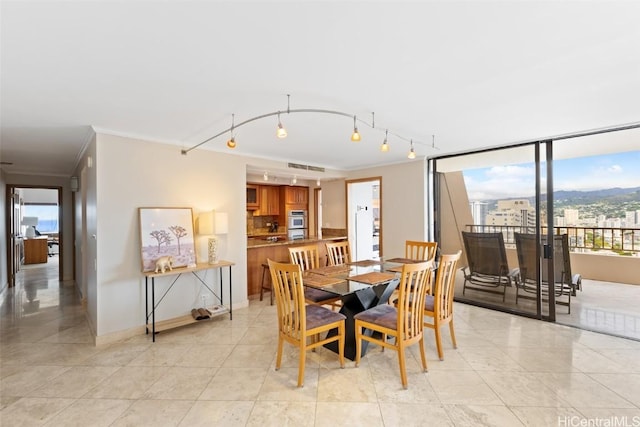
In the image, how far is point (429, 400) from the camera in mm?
2238

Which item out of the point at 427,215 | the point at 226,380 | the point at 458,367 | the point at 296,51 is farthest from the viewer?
the point at 427,215

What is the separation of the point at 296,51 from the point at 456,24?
88 cm

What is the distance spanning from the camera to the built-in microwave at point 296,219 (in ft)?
25.1

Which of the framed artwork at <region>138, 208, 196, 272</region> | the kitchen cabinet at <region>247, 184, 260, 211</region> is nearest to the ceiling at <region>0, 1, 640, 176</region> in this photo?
the framed artwork at <region>138, 208, 196, 272</region>

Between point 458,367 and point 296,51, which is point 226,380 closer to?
point 458,367

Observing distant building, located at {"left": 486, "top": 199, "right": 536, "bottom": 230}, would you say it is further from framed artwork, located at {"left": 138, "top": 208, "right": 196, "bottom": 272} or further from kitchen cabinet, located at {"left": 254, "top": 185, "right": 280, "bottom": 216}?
kitchen cabinet, located at {"left": 254, "top": 185, "right": 280, "bottom": 216}

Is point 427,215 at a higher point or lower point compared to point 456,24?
lower

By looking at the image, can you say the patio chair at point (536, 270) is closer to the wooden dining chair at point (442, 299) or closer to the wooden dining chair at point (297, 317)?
the wooden dining chair at point (442, 299)

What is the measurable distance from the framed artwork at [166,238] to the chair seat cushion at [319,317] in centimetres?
185

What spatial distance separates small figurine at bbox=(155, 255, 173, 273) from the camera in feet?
11.3

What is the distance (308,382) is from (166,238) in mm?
2450

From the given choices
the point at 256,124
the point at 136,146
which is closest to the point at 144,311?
the point at 136,146

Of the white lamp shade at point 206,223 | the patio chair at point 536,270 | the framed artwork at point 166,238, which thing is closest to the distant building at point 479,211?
the patio chair at point 536,270

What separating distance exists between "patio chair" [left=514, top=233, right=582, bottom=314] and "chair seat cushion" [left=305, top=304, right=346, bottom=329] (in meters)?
3.00
